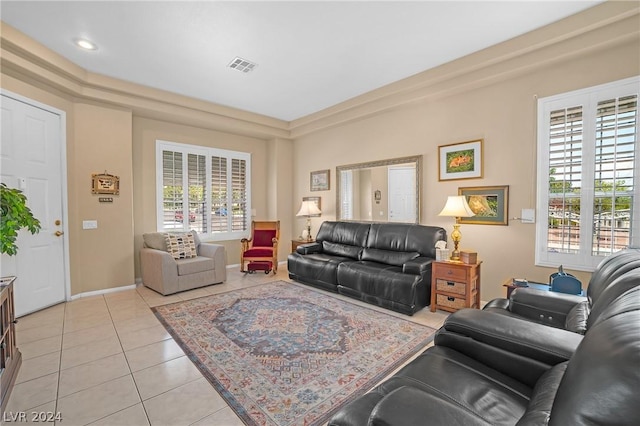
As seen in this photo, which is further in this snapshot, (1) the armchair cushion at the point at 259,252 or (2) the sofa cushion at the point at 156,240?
(1) the armchair cushion at the point at 259,252

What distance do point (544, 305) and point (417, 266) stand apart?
150 cm

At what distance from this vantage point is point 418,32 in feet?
9.83

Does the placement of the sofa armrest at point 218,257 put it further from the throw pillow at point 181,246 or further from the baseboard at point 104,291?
the baseboard at point 104,291

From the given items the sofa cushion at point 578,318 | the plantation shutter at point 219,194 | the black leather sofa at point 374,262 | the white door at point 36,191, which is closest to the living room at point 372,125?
the white door at point 36,191

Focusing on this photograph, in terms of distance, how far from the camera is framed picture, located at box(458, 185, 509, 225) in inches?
137

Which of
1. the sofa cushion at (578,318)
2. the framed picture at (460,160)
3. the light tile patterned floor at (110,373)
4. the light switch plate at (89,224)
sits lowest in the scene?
the light tile patterned floor at (110,373)

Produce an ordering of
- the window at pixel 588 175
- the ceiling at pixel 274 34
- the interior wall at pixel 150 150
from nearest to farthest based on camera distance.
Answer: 1. the ceiling at pixel 274 34
2. the window at pixel 588 175
3. the interior wall at pixel 150 150

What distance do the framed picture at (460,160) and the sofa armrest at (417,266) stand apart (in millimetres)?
1244

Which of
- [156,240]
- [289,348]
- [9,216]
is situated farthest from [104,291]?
[289,348]

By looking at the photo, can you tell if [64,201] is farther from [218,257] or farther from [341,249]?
[341,249]

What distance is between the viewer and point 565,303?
1989 millimetres

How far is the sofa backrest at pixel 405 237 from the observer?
389 centimetres

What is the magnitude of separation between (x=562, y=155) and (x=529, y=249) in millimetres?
1086

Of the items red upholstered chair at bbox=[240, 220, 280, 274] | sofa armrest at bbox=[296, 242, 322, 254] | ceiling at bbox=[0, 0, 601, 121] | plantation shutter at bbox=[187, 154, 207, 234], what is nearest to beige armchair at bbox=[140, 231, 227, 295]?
plantation shutter at bbox=[187, 154, 207, 234]
